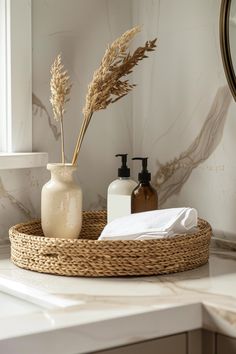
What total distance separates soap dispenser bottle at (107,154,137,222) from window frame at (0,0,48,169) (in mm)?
208

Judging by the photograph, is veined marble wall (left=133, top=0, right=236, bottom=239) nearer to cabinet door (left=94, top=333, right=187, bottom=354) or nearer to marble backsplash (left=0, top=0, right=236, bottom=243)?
marble backsplash (left=0, top=0, right=236, bottom=243)

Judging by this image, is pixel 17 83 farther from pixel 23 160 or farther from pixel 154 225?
pixel 154 225

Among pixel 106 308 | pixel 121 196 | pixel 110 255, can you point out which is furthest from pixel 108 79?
pixel 106 308

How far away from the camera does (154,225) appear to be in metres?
1.52

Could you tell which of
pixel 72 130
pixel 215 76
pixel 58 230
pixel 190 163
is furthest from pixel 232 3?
pixel 58 230

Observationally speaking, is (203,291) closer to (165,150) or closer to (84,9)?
(165,150)

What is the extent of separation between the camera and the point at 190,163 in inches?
72.5

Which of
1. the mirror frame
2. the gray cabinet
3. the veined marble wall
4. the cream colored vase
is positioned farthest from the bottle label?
the gray cabinet

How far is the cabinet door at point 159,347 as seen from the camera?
1.17 metres

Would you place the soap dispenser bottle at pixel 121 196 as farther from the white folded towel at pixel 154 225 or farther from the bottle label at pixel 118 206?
the white folded towel at pixel 154 225

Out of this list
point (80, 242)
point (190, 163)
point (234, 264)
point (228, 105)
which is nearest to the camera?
point (80, 242)

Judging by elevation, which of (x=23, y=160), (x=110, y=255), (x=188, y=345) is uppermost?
(x=23, y=160)

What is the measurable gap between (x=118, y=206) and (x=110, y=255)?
30 centimetres

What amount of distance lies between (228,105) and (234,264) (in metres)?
0.38
